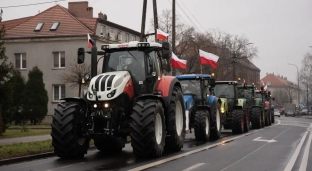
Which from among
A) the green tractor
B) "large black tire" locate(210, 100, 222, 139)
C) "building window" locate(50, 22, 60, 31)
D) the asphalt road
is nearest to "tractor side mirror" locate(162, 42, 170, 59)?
the asphalt road

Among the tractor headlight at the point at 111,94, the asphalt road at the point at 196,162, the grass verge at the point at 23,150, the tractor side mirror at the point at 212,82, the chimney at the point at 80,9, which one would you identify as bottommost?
the asphalt road at the point at 196,162

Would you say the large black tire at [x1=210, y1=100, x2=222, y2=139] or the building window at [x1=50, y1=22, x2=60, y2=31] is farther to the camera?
the building window at [x1=50, y1=22, x2=60, y2=31]

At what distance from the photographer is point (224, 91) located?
2442 cm

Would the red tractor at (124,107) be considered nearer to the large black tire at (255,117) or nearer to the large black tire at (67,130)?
the large black tire at (67,130)

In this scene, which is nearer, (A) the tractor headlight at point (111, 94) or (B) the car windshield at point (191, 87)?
(A) the tractor headlight at point (111, 94)

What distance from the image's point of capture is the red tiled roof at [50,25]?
44384mm

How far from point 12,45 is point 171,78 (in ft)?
113

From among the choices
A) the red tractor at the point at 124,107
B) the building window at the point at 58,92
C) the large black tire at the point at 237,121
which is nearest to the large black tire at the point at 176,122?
the red tractor at the point at 124,107

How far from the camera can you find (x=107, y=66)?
524 inches

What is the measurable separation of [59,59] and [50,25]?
4.04 m

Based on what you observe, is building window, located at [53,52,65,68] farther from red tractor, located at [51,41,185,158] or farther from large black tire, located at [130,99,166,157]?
large black tire, located at [130,99,166,157]

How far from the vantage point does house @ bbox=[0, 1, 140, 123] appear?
143 ft

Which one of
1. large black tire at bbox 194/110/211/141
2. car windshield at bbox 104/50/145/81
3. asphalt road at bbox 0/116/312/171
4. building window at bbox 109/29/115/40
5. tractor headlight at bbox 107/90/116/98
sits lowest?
asphalt road at bbox 0/116/312/171

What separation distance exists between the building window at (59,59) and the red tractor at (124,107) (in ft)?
103
